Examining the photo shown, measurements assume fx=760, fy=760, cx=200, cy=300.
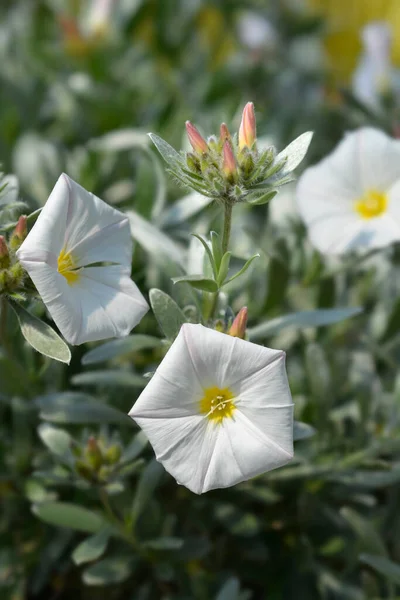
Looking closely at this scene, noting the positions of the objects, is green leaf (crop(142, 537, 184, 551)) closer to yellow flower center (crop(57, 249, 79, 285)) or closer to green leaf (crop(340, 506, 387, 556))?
green leaf (crop(340, 506, 387, 556))

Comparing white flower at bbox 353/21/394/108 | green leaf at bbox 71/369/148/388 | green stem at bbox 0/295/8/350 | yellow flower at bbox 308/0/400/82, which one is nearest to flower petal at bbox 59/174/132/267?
green stem at bbox 0/295/8/350

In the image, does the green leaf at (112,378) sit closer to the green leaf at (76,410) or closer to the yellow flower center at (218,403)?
the green leaf at (76,410)

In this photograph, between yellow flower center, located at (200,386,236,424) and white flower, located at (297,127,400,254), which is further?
white flower, located at (297,127,400,254)

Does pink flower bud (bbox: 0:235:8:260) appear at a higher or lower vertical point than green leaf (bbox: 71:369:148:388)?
higher

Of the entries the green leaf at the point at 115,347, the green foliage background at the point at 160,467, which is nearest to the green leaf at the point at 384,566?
the green foliage background at the point at 160,467

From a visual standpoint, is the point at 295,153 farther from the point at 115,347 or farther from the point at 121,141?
the point at 121,141

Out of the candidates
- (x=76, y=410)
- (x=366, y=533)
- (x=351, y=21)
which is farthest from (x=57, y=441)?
(x=351, y=21)
